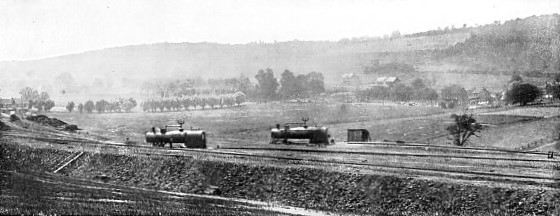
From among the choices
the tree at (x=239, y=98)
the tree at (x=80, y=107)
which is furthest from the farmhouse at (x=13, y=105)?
the tree at (x=239, y=98)

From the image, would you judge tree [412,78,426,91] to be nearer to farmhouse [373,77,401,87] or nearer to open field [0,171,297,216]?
farmhouse [373,77,401,87]

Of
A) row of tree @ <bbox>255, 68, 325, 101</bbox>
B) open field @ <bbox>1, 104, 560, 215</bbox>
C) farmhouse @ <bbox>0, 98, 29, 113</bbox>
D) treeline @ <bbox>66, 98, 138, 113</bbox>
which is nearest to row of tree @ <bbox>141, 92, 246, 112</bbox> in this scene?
open field @ <bbox>1, 104, 560, 215</bbox>

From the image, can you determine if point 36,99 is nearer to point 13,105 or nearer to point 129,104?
point 13,105

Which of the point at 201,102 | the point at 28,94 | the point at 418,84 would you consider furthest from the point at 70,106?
the point at 418,84

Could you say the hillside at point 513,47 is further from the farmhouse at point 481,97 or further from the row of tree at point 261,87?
the row of tree at point 261,87

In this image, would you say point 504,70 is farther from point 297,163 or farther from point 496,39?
point 297,163
